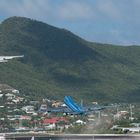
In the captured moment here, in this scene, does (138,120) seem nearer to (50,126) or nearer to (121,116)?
(121,116)

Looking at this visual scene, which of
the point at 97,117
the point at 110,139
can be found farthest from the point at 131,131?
the point at 110,139

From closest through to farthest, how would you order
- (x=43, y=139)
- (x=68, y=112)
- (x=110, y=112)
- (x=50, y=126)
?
(x=43, y=139)
(x=68, y=112)
(x=110, y=112)
(x=50, y=126)

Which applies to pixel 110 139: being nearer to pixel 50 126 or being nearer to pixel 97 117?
pixel 97 117

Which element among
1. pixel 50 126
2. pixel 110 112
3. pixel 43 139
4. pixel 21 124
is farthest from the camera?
pixel 21 124

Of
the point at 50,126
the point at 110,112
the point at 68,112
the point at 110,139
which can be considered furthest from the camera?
the point at 50,126

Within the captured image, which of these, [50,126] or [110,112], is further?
[50,126]

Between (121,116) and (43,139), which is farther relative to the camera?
(121,116)

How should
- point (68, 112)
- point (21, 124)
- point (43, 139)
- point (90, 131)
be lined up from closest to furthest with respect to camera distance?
point (43, 139)
point (90, 131)
point (68, 112)
point (21, 124)

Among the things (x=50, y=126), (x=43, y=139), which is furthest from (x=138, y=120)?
(x=43, y=139)
